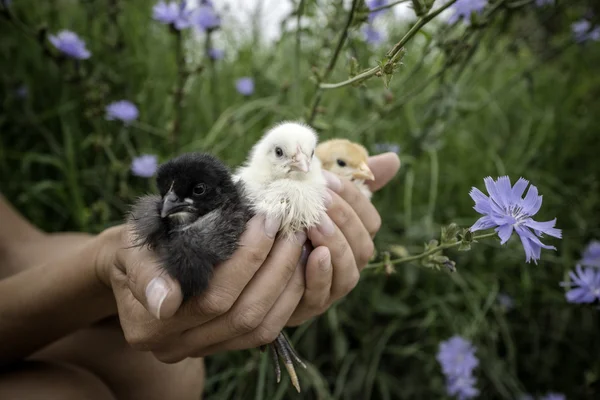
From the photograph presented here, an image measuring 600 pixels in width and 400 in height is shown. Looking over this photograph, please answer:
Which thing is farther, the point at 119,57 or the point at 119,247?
the point at 119,57

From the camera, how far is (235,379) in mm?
1627

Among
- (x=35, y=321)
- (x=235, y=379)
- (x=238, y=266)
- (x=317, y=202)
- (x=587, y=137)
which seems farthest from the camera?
(x=587, y=137)

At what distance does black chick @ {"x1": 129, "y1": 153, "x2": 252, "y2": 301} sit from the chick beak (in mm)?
370

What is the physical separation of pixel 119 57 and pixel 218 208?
1421 millimetres

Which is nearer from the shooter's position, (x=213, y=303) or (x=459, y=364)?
(x=213, y=303)

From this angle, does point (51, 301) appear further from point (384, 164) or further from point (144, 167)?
point (384, 164)

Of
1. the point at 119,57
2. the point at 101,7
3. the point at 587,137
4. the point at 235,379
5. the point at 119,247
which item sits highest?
the point at 101,7

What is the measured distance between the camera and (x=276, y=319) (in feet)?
3.16

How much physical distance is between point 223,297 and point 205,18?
1145 millimetres

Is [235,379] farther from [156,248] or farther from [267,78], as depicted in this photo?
[267,78]

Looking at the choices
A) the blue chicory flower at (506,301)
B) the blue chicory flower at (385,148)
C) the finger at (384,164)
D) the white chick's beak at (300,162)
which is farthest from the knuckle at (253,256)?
the blue chicory flower at (506,301)

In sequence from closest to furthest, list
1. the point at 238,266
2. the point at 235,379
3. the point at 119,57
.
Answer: the point at 238,266, the point at 235,379, the point at 119,57

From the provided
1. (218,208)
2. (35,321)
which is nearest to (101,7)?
(35,321)

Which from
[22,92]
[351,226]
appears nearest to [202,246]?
[351,226]
